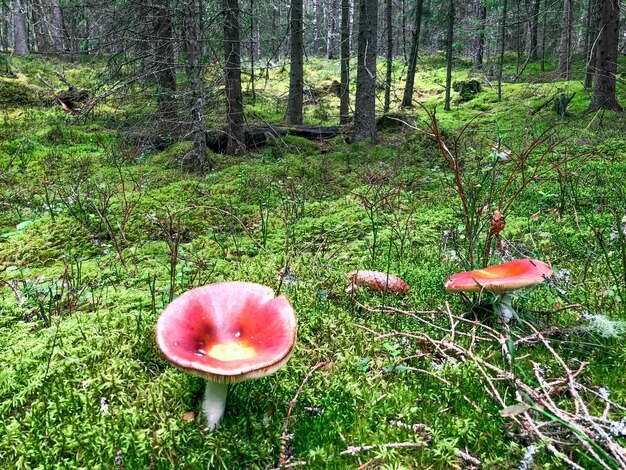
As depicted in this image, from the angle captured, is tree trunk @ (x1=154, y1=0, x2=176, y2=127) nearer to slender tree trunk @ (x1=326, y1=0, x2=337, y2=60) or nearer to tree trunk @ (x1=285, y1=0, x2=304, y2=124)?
slender tree trunk @ (x1=326, y1=0, x2=337, y2=60)

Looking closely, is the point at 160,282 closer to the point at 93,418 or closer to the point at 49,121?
the point at 93,418

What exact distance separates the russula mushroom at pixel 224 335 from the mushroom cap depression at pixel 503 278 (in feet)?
2.95

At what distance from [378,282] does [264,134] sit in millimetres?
7127

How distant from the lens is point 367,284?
275cm

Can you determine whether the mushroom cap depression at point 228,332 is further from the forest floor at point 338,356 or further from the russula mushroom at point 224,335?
the forest floor at point 338,356

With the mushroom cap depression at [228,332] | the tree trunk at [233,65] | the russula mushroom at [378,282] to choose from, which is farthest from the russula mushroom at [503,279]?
the tree trunk at [233,65]

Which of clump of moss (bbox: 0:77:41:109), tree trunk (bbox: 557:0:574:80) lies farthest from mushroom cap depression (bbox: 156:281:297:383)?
clump of moss (bbox: 0:77:41:109)

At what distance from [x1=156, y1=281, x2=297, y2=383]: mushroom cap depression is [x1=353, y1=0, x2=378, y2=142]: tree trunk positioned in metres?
7.06

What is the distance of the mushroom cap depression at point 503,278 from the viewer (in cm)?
190

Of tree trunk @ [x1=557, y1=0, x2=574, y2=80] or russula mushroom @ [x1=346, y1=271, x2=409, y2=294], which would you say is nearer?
russula mushroom @ [x1=346, y1=271, x2=409, y2=294]

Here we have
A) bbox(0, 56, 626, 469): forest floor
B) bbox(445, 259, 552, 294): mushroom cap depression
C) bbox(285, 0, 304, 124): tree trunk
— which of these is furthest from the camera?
bbox(285, 0, 304, 124): tree trunk

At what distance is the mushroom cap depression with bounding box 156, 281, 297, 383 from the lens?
4.41ft

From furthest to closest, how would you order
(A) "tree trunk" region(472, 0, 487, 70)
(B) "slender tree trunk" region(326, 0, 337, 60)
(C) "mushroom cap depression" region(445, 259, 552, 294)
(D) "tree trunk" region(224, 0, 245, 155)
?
(A) "tree trunk" region(472, 0, 487, 70)
(B) "slender tree trunk" region(326, 0, 337, 60)
(D) "tree trunk" region(224, 0, 245, 155)
(C) "mushroom cap depression" region(445, 259, 552, 294)

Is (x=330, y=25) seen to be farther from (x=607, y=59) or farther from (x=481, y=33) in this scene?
(x=607, y=59)
